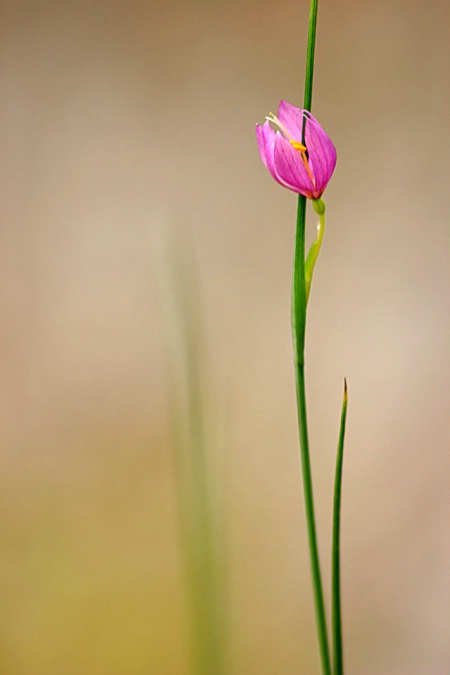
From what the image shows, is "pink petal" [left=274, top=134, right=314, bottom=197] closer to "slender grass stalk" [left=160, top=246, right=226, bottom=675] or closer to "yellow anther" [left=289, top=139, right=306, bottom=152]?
"yellow anther" [left=289, top=139, right=306, bottom=152]

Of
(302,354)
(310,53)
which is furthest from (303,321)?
(310,53)

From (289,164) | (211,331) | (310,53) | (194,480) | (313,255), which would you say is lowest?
(194,480)

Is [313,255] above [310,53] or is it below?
below

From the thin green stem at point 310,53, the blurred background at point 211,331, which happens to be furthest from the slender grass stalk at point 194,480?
the thin green stem at point 310,53

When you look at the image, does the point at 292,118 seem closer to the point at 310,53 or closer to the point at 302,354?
the point at 310,53

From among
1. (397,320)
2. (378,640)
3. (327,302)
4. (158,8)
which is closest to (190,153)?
(158,8)

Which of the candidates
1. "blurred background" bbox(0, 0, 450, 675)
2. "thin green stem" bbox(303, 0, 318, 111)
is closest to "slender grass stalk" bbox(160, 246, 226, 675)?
"blurred background" bbox(0, 0, 450, 675)
